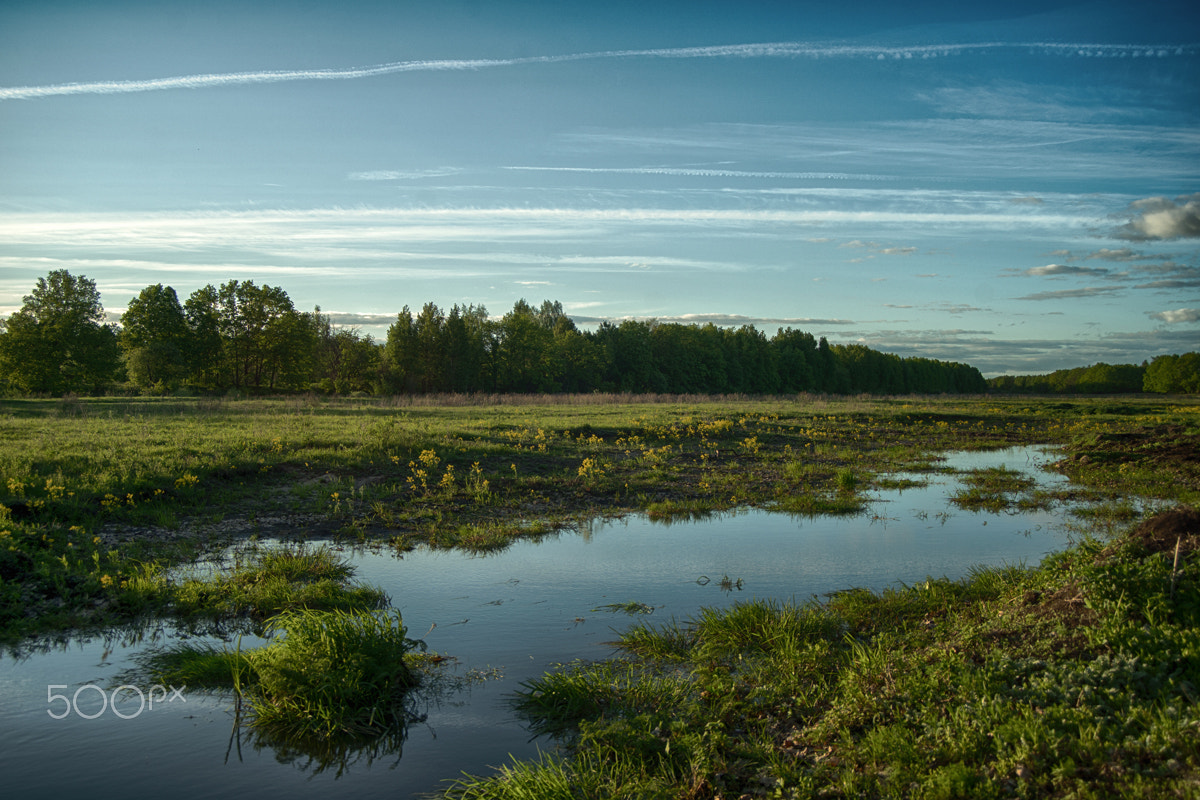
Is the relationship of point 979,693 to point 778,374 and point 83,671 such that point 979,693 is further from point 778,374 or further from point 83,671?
point 778,374

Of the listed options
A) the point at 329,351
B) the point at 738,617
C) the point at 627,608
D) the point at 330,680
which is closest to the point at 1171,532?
the point at 738,617

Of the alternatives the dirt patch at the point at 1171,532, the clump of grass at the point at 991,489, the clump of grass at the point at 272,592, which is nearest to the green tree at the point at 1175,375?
the clump of grass at the point at 991,489

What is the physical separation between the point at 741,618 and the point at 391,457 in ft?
39.2

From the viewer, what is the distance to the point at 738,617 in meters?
6.94

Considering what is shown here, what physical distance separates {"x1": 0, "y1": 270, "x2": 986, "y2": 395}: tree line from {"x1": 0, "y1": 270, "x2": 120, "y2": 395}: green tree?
9 centimetres

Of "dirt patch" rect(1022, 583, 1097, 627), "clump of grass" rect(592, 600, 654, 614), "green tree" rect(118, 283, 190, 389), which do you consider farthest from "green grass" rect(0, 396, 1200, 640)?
"green tree" rect(118, 283, 190, 389)

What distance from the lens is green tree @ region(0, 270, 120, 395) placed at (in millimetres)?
48438

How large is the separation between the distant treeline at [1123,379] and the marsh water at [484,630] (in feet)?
370

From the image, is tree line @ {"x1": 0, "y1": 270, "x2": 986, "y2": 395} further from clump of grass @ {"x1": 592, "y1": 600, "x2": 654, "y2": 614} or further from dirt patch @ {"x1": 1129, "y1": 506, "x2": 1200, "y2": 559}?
dirt patch @ {"x1": 1129, "y1": 506, "x2": 1200, "y2": 559}

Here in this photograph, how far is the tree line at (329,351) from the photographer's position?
50812 millimetres

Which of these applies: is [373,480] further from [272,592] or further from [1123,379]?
[1123,379]

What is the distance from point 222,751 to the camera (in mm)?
5145

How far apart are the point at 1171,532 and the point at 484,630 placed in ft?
22.6

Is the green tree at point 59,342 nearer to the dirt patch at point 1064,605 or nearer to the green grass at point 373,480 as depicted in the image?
the green grass at point 373,480
